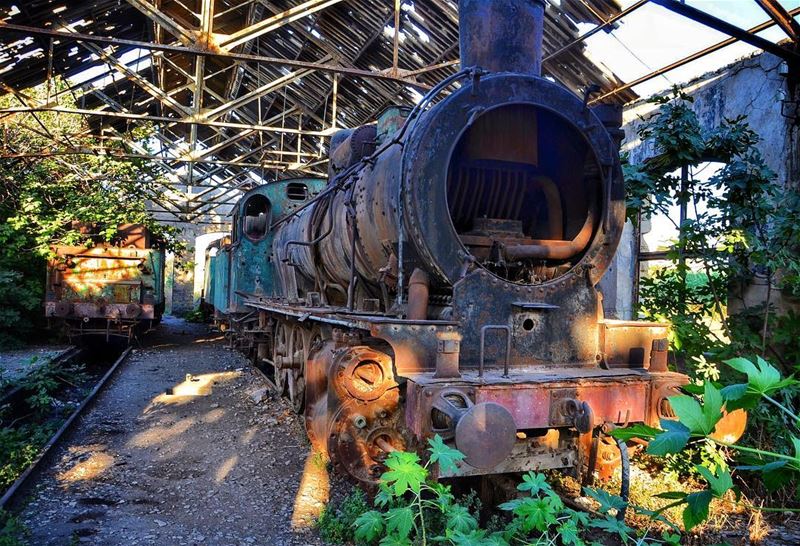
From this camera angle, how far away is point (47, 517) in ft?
13.8

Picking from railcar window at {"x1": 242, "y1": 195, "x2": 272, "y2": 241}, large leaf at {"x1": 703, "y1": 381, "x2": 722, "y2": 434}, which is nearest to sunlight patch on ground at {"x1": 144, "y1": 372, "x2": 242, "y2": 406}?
railcar window at {"x1": 242, "y1": 195, "x2": 272, "y2": 241}

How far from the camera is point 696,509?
1400 mm

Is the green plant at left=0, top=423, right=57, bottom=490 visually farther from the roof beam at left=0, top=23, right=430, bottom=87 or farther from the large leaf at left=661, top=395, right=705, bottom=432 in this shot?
the roof beam at left=0, top=23, right=430, bottom=87

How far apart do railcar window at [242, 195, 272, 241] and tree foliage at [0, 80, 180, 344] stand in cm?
432

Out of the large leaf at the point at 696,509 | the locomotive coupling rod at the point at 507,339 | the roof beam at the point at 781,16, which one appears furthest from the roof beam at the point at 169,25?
the large leaf at the point at 696,509

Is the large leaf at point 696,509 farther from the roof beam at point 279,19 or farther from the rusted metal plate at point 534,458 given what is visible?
the roof beam at point 279,19

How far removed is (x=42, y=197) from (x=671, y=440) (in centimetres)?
1476

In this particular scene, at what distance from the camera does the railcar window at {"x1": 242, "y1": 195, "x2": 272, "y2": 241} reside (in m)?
10.1

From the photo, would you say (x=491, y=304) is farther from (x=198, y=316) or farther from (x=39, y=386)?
(x=198, y=316)

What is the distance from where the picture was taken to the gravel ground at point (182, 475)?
4.01 meters

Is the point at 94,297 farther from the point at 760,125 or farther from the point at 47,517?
the point at 760,125

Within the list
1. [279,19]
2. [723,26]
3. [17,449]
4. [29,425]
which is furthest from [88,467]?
[279,19]

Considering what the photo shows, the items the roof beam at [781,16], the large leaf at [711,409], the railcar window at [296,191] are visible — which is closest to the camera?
the large leaf at [711,409]

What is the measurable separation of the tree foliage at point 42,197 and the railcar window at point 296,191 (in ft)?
16.3
